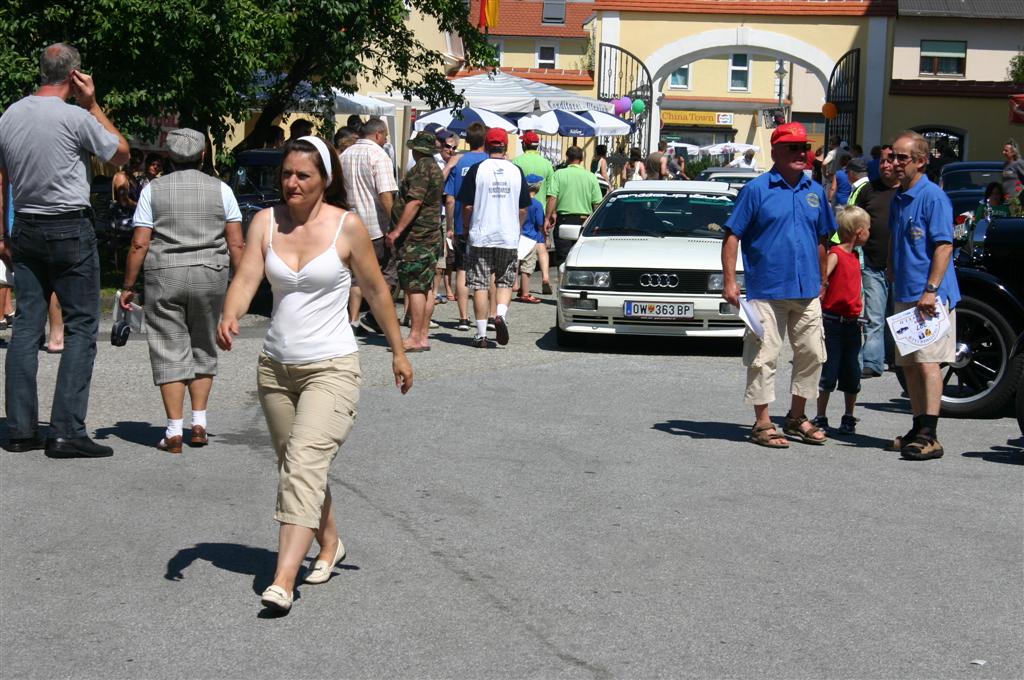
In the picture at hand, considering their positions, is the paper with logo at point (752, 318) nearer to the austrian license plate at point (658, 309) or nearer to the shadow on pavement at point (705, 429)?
the shadow on pavement at point (705, 429)

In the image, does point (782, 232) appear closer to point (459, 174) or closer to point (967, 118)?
point (459, 174)

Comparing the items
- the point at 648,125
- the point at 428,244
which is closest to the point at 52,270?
the point at 428,244

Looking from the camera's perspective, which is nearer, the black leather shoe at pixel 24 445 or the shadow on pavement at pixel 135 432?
the black leather shoe at pixel 24 445

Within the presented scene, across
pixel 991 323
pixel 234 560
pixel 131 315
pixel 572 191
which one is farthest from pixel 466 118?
pixel 234 560

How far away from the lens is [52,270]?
8.05 m

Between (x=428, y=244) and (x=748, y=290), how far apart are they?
4318 mm

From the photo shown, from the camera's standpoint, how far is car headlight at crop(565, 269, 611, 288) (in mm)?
12711

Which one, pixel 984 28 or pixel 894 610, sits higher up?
pixel 984 28

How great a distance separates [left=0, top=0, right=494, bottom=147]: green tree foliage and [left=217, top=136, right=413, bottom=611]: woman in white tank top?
34.4ft

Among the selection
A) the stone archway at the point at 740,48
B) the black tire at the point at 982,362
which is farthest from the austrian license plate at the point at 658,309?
the stone archway at the point at 740,48

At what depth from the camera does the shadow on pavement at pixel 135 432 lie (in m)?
8.71

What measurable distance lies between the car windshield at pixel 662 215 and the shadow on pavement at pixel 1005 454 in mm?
4916

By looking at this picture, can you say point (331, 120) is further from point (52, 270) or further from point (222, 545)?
point (222, 545)

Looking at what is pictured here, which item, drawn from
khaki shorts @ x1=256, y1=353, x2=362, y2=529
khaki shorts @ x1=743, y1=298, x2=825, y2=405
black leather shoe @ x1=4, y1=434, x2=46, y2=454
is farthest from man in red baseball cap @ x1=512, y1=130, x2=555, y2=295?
khaki shorts @ x1=256, y1=353, x2=362, y2=529
